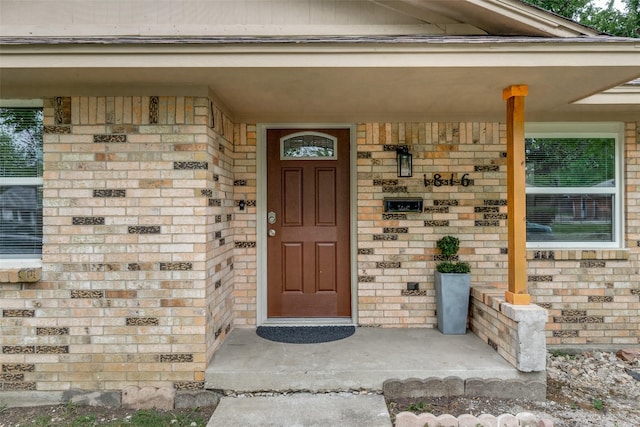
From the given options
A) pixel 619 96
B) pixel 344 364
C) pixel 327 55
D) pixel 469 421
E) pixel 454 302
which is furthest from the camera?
pixel 454 302

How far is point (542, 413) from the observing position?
105 inches

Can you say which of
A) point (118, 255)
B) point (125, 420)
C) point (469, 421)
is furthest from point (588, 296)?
point (118, 255)

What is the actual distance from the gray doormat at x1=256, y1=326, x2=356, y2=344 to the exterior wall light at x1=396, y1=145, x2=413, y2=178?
63.1 inches

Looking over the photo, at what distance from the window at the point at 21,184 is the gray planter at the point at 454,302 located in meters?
3.48

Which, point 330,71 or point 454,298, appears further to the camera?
point 454,298


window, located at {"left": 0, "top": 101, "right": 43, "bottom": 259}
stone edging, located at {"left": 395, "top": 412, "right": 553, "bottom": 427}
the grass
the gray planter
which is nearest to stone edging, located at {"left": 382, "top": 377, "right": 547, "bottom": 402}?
stone edging, located at {"left": 395, "top": 412, "right": 553, "bottom": 427}

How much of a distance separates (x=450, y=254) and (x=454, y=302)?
44cm

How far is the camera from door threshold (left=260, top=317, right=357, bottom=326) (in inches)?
151

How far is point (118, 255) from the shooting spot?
2906 millimetres

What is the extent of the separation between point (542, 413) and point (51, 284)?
12.1 feet

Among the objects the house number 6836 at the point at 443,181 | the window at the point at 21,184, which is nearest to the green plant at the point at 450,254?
the house number 6836 at the point at 443,181

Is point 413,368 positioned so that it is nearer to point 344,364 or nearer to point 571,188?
point 344,364

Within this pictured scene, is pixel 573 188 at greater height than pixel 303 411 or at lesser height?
greater

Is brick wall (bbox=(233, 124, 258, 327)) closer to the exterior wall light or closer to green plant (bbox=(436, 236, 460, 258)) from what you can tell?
the exterior wall light
